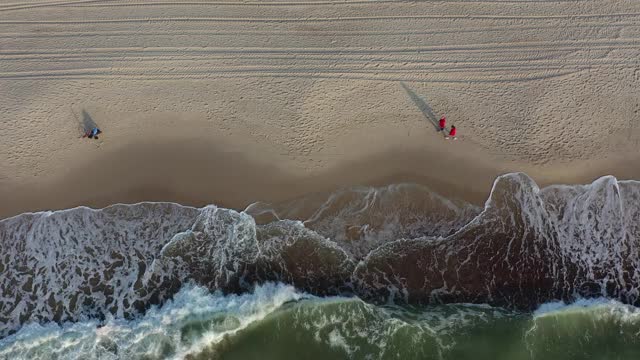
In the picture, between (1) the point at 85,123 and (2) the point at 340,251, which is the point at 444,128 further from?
(1) the point at 85,123

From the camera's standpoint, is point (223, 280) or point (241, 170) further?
point (241, 170)

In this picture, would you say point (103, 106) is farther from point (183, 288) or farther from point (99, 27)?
point (183, 288)

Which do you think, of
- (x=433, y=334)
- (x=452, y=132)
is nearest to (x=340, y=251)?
(x=433, y=334)

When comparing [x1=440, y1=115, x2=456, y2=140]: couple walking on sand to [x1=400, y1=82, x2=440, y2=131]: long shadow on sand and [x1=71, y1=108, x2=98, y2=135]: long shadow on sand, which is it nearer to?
[x1=400, y1=82, x2=440, y2=131]: long shadow on sand

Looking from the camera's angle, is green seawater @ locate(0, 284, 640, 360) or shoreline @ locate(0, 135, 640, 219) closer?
green seawater @ locate(0, 284, 640, 360)

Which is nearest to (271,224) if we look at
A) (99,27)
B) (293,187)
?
(293,187)

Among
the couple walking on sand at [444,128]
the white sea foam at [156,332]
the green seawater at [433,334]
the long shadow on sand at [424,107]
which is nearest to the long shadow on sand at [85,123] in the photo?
the white sea foam at [156,332]

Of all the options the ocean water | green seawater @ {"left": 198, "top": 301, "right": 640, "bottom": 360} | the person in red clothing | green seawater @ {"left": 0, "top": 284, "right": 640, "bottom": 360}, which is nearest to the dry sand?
the person in red clothing
